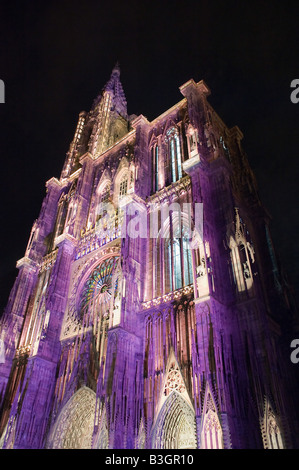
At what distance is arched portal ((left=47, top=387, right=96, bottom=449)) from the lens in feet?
60.1

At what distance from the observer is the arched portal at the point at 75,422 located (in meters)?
18.3

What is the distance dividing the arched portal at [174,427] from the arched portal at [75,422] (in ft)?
16.8

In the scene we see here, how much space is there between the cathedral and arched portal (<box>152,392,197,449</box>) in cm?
6

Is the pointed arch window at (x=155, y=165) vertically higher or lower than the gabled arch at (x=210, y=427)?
higher

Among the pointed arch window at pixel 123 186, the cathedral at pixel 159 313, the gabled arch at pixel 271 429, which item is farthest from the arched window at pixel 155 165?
the gabled arch at pixel 271 429

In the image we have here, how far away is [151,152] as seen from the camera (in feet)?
88.2

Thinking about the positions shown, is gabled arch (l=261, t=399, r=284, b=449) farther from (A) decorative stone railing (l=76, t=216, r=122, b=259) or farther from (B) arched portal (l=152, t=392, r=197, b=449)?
(A) decorative stone railing (l=76, t=216, r=122, b=259)

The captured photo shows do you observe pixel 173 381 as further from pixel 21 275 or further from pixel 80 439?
pixel 21 275

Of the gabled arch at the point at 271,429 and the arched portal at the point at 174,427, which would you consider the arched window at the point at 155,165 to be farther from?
the gabled arch at the point at 271,429

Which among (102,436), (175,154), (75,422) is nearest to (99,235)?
(175,154)

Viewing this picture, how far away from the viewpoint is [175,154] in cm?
2461

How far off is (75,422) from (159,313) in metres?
7.93

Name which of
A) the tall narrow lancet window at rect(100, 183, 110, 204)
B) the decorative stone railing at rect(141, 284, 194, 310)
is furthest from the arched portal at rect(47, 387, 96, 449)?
the tall narrow lancet window at rect(100, 183, 110, 204)
